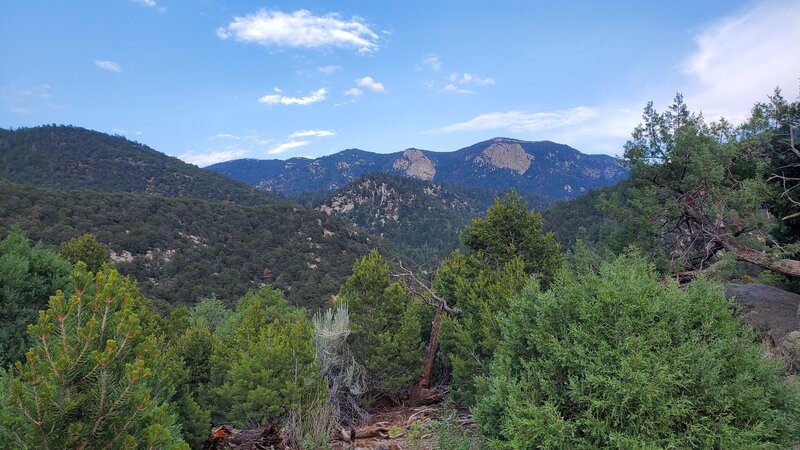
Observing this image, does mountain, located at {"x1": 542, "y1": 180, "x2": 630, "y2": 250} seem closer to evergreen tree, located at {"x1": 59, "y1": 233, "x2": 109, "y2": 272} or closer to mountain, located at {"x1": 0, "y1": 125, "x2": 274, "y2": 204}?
evergreen tree, located at {"x1": 59, "y1": 233, "x2": 109, "y2": 272}

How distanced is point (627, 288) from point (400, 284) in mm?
8773

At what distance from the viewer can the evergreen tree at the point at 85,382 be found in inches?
113

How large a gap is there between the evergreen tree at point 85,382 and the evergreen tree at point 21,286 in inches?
250

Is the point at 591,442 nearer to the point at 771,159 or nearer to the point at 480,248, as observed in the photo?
the point at 480,248

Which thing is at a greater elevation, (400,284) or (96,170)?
(96,170)

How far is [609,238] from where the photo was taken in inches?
601

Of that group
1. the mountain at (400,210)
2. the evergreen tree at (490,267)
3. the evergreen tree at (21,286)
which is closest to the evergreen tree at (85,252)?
the evergreen tree at (21,286)

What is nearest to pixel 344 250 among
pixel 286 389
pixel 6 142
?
pixel 286 389

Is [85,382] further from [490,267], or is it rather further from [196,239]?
[196,239]

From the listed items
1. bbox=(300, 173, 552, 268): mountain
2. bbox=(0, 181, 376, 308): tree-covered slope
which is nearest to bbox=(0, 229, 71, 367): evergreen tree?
bbox=(0, 181, 376, 308): tree-covered slope

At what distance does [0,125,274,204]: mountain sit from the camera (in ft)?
300

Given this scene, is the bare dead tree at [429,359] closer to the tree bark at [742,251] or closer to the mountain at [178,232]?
the tree bark at [742,251]

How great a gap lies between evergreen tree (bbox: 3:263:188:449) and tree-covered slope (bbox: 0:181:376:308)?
154ft

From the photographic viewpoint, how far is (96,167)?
324 ft
